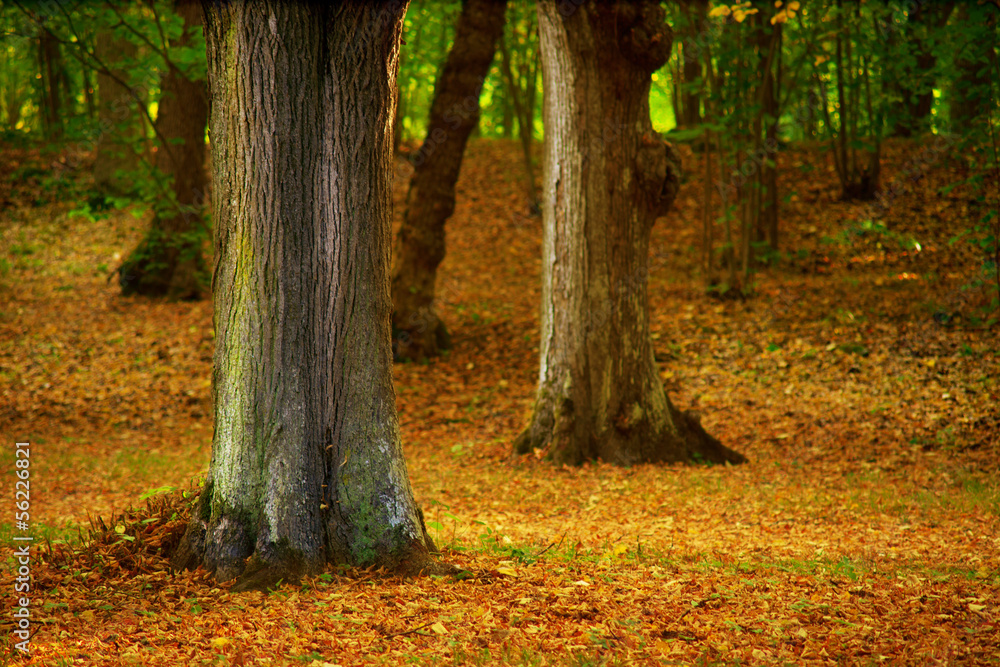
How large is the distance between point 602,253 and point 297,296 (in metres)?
3.66

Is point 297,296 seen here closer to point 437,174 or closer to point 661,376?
point 661,376

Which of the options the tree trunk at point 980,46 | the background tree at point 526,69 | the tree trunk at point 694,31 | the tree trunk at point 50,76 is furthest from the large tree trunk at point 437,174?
the tree trunk at point 50,76

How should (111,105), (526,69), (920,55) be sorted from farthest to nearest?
(526,69) < (111,105) < (920,55)

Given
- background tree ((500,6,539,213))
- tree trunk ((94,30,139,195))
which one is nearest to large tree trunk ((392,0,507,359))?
background tree ((500,6,539,213))

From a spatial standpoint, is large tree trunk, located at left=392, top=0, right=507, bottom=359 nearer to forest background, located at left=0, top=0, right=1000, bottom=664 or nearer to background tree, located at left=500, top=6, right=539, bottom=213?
forest background, located at left=0, top=0, right=1000, bottom=664

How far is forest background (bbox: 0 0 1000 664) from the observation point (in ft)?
10.0

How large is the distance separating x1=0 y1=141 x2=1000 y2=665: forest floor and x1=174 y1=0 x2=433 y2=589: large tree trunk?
0.26 meters

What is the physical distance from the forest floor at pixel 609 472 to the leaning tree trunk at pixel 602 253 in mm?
433

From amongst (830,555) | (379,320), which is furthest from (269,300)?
(830,555)

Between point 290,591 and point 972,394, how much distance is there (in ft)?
23.1

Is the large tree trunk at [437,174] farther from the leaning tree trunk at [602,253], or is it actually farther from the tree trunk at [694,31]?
the leaning tree trunk at [602,253]

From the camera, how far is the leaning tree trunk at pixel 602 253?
6.52 m

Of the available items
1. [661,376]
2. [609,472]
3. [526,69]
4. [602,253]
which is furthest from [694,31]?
[609,472]

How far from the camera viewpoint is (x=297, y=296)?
3.53 metres
